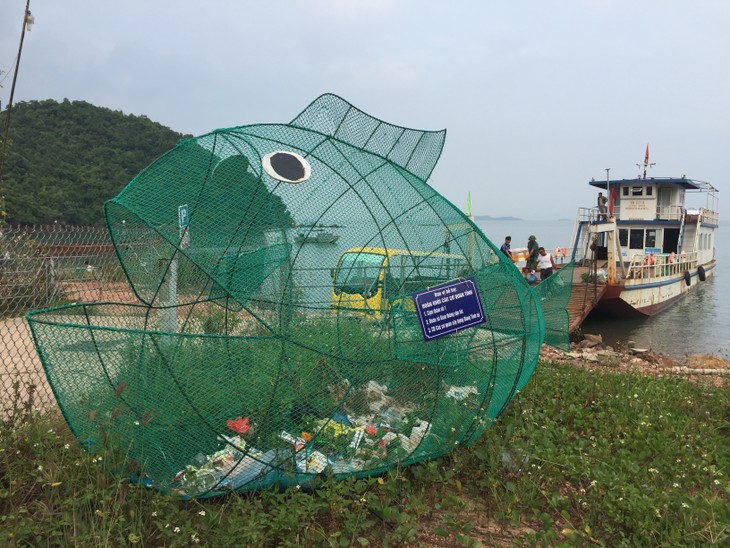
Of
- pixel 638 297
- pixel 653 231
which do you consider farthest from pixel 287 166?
pixel 653 231

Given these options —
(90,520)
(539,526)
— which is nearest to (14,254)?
(90,520)

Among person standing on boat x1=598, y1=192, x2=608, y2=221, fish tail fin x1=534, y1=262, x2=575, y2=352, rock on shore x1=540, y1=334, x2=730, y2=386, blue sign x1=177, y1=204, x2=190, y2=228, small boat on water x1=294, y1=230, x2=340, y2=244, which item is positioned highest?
person standing on boat x1=598, y1=192, x2=608, y2=221

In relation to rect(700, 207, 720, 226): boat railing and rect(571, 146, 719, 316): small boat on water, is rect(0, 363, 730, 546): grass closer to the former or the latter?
rect(571, 146, 719, 316): small boat on water

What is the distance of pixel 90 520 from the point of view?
2775 millimetres

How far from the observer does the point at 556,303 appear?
8.26 meters

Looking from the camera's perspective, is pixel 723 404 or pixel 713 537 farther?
pixel 723 404

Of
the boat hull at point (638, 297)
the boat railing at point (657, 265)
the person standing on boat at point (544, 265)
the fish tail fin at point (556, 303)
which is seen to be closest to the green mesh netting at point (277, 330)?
the fish tail fin at point (556, 303)

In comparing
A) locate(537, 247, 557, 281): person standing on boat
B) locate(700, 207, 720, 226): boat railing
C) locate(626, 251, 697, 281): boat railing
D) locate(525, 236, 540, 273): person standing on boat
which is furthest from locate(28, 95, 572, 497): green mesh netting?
locate(700, 207, 720, 226): boat railing

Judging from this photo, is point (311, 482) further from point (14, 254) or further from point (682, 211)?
point (682, 211)

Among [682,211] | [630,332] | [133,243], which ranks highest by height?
[682,211]

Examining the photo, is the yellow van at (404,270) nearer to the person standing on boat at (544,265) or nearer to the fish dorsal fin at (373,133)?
the fish dorsal fin at (373,133)

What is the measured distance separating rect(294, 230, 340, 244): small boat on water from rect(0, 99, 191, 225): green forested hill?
16.0m

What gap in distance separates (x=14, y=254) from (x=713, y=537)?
22.7 ft

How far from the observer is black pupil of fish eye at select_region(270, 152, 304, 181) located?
3.36 metres
